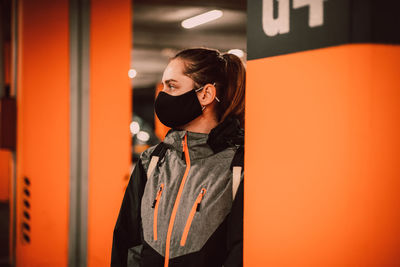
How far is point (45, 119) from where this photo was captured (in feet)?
11.1

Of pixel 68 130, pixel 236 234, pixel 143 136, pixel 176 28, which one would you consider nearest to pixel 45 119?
pixel 68 130

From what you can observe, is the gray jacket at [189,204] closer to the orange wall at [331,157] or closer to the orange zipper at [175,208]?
the orange zipper at [175,208]

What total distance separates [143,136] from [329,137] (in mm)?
15889

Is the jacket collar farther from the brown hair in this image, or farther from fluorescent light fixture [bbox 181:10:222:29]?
fluorescent light fixture [bbox 181:10:222:29]

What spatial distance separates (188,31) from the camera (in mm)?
8031

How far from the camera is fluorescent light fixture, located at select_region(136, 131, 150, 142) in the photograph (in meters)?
16.3

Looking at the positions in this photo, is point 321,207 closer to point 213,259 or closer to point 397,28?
point 397,28

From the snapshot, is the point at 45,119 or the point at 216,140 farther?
the point at 45,119

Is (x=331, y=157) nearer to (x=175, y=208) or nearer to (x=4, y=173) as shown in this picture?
(x=175, y=208)

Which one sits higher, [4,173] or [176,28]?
[176,28]

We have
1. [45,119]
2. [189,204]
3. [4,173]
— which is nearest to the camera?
[189,204]

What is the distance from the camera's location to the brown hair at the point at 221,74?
1.64 meters

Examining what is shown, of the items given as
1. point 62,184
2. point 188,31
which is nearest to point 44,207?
point 62,184

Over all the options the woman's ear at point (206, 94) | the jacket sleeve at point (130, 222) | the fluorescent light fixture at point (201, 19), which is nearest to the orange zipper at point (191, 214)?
the jacket sleeve at point (130, 222)
